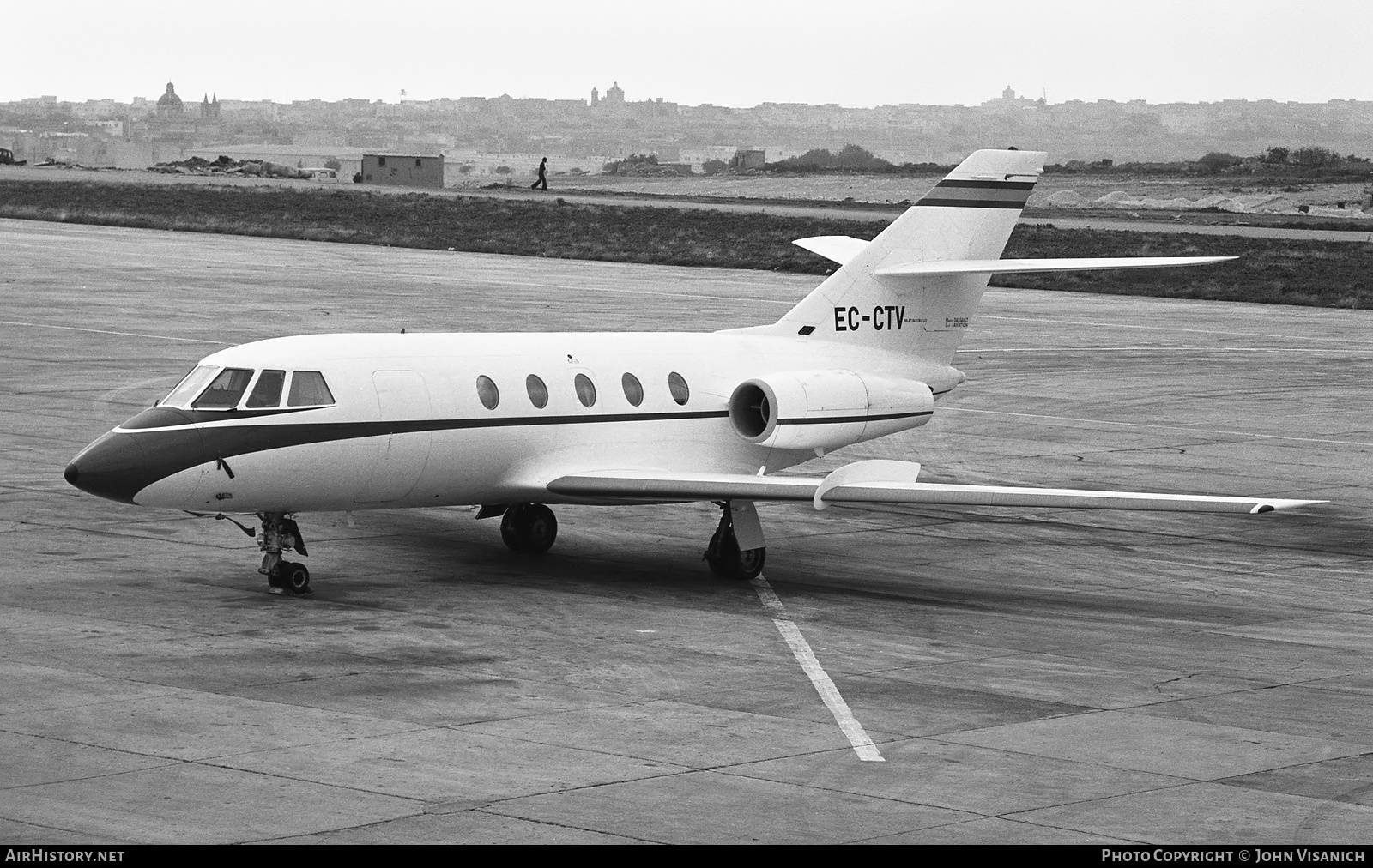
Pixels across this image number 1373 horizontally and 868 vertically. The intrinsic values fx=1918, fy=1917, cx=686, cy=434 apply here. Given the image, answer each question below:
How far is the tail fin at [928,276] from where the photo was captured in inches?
964

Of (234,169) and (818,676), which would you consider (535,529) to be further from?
(234,169)

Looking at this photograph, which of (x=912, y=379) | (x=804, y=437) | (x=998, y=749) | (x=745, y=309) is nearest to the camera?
(x=998, y=749)

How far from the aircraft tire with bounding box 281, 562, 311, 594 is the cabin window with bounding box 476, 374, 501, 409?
8.79 ft

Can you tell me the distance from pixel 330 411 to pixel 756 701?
6.06 metres

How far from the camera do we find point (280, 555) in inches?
757

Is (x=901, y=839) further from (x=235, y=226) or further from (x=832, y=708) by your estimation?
(x=235, y=226)

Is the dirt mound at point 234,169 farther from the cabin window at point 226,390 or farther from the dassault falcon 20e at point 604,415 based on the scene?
the cabin window at point 226,390

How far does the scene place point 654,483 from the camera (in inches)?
802

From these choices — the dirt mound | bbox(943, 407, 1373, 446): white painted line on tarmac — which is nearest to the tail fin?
bbox(943, 407, 1373, 446): white painted line on tarmac

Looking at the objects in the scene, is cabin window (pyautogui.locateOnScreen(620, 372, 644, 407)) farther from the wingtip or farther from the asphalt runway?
the wingtip

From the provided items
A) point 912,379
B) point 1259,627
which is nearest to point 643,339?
point 912,379

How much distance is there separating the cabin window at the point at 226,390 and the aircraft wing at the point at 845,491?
3447 mm

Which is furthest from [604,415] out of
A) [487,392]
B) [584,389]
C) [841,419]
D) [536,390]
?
[841,419]

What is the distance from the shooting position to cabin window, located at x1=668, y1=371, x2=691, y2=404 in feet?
73.0
